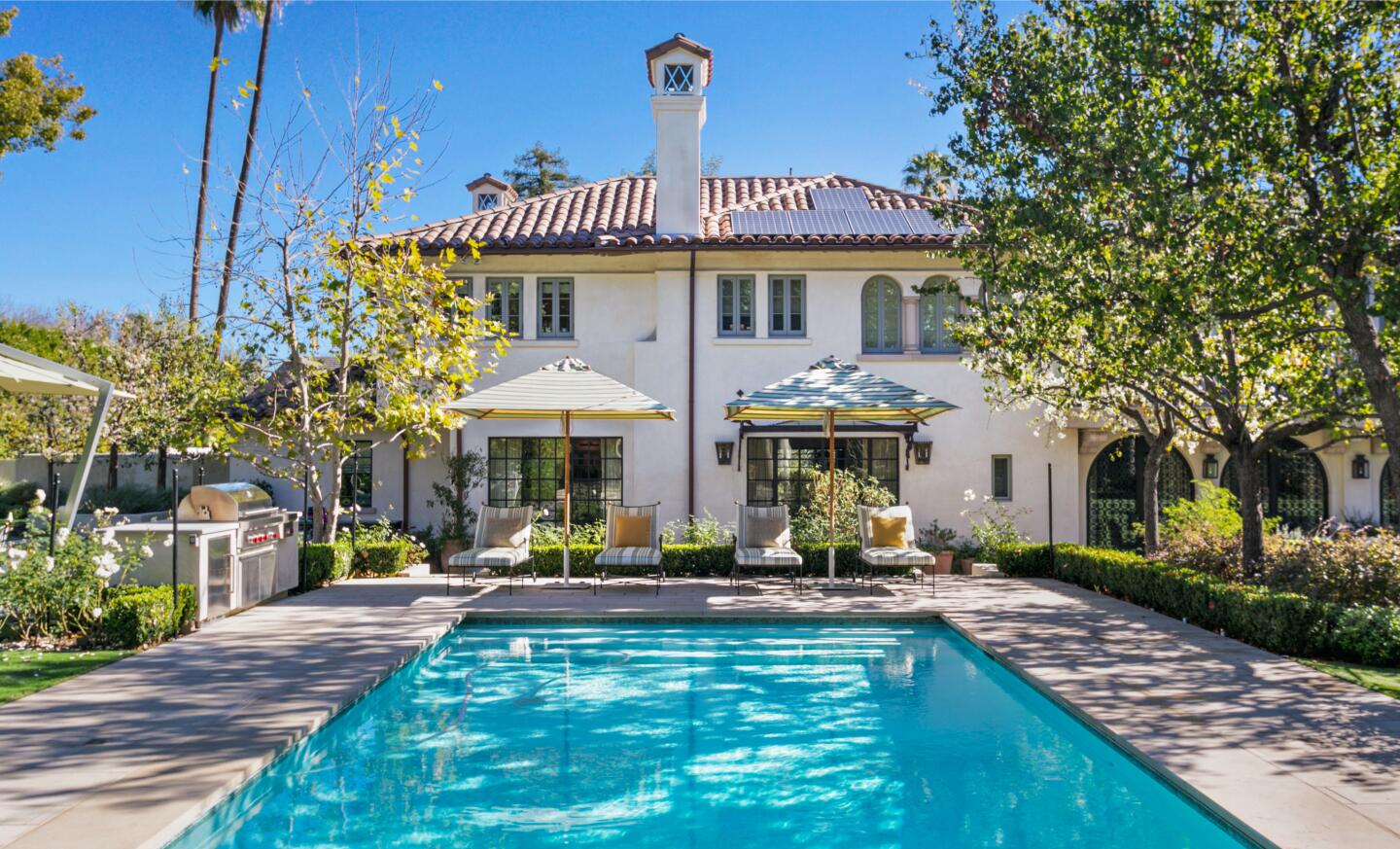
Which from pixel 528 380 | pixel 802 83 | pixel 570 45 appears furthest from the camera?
pixel 802 83

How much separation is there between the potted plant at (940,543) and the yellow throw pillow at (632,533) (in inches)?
206

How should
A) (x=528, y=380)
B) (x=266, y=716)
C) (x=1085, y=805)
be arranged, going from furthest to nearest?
(x=528, y=380)
(x=266, y=716)
(x=1085, y=805)

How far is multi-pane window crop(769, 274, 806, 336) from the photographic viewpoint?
18.8m

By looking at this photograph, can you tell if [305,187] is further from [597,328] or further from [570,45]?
[597,328]

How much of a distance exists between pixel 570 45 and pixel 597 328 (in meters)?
5.39

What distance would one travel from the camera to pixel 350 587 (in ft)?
46.9

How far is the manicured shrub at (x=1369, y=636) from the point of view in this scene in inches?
346

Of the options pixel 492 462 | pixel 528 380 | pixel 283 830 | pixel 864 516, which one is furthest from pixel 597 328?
pixel 283 830

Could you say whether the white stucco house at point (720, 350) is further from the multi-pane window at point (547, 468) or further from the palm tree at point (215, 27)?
the palm tree at point (215, 27)

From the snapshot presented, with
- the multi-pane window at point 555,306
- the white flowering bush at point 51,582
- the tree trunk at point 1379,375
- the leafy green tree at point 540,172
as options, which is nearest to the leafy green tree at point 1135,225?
the tree trunk at point 1379,375

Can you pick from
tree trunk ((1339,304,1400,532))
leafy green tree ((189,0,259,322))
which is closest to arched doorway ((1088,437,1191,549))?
tree trunk ((1339,304,1400,532))

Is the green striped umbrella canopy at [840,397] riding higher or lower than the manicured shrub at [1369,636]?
higher

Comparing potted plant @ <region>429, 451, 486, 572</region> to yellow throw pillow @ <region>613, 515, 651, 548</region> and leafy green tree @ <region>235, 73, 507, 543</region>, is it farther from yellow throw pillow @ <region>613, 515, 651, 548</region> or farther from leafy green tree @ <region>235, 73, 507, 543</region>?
yellow throw pillow @ <region>613, 515, 651, 548</region>

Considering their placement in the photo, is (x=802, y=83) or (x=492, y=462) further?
(x=492, y=462)
